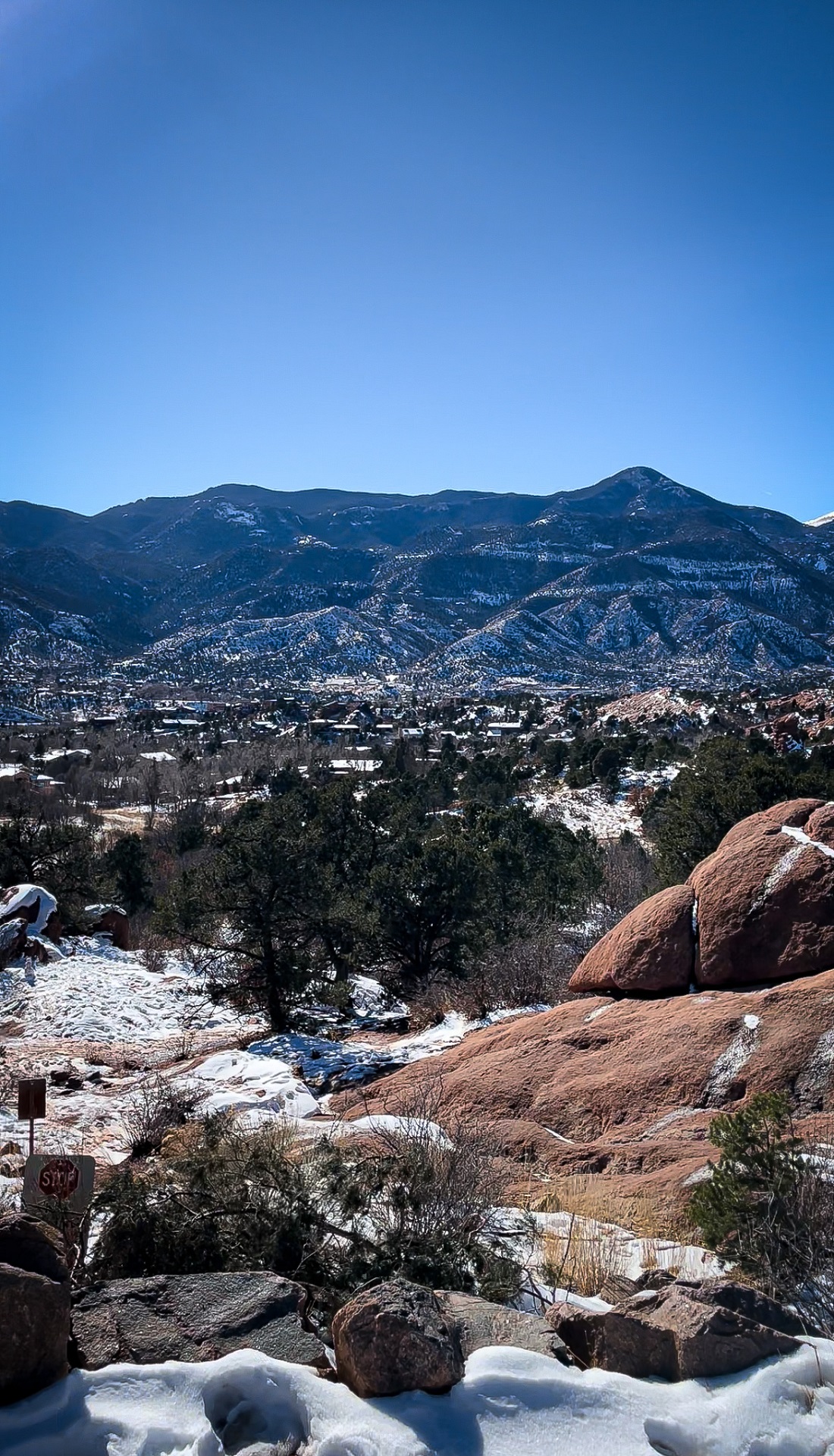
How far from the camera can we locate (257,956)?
16.7 m

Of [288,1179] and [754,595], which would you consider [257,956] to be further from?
[754,595]

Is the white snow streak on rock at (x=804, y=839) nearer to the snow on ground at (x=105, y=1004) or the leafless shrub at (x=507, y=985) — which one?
the leafless shrub at (x=507, y=985)

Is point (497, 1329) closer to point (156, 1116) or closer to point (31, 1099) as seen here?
point (31, 1099)

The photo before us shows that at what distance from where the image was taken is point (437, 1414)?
3148mm

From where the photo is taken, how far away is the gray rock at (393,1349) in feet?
10.6

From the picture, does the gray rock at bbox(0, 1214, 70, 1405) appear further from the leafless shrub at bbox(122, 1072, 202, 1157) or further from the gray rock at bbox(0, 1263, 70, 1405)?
the leafless shrub at bbox(122, 1072, 202, 1157)

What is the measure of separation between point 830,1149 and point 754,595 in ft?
633

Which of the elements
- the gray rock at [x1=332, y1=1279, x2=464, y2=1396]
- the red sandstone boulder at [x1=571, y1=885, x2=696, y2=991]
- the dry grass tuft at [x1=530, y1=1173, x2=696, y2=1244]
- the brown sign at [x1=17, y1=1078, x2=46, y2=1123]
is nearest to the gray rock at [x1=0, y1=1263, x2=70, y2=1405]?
the gray rock at [x1=332, y1=1279, x2=464, y2=1396]

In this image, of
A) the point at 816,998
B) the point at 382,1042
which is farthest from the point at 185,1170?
the point at 382,1042

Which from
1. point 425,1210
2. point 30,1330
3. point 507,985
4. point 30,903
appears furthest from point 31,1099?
point 30,903

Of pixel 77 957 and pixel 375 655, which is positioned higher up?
pixel 375 655

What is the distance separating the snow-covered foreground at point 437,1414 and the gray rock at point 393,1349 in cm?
5

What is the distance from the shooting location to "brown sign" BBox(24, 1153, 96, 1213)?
4.77m

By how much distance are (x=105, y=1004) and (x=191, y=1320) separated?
1619 cm
